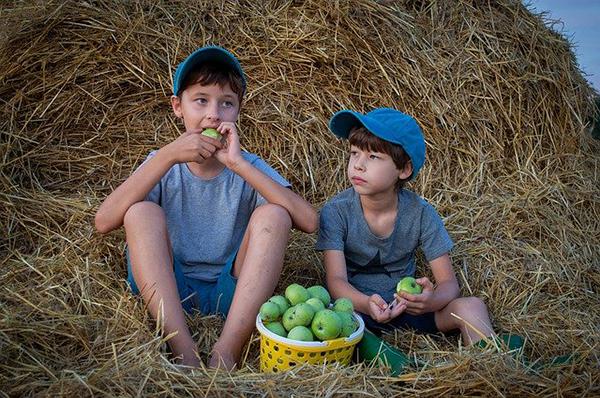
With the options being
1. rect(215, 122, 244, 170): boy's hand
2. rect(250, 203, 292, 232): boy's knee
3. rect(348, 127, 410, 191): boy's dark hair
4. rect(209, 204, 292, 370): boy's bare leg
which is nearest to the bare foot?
rect(209, 204, 292, 370): boy's bare leg

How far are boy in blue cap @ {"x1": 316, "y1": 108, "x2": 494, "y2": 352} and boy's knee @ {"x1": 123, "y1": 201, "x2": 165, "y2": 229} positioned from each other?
2.07ft

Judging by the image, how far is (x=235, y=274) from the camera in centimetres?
245

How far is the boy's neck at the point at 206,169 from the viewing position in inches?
103

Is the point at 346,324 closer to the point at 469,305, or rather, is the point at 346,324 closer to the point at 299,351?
the point at 299,351

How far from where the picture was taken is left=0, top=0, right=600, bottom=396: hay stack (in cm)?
301

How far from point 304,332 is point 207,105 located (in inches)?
38.4

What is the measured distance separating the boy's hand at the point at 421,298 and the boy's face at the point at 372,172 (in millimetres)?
396

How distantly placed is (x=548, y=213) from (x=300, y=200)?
1538mm

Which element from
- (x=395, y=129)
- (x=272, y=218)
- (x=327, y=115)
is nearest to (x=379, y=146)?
(x=395, y=129)

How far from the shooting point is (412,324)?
2.55m

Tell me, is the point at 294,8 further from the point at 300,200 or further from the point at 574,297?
the point at 574,297

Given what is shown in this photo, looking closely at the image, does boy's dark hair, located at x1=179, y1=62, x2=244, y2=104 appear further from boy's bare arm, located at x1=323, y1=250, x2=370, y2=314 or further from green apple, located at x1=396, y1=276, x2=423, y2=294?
green apple, located at x1=396, y1=276, x2=423, y2=294

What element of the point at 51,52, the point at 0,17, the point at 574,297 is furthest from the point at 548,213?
the point at 0,17

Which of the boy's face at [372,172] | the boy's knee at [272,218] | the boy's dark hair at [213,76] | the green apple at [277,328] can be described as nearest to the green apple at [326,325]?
the green apple at [277,328]
